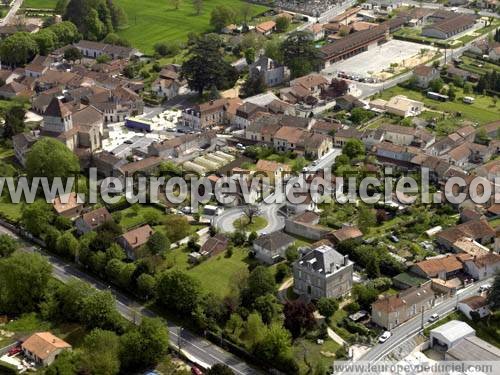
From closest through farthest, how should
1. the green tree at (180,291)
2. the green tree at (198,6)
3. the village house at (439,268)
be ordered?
the green tree at (180,291) < the village house at (439,268) < the green tree at (198,6)

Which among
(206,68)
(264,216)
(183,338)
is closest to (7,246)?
(183,338)

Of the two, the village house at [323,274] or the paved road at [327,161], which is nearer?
the village house at [323,274]

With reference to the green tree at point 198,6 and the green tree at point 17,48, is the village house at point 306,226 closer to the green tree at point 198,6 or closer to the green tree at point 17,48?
the green tree at point 17,48

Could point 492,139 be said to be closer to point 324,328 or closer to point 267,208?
point 267,208

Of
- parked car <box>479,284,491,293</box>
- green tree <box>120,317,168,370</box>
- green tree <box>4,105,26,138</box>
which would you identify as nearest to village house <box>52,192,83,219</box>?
green tree <box>4,105,26,138</box>

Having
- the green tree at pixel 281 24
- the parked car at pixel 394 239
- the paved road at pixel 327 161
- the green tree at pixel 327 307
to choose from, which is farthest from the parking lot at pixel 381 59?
the green tree at pixel 327 307

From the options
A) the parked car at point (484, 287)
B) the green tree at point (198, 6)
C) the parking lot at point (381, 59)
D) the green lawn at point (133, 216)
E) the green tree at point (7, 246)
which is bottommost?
the parked car at point (484, 287)

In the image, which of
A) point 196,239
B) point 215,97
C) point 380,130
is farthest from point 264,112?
point 196,239

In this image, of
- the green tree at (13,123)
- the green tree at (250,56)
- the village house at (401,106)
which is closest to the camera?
the green tree at (13,123)
